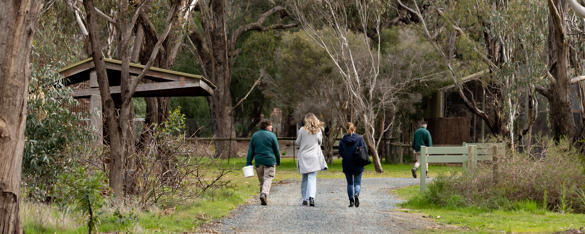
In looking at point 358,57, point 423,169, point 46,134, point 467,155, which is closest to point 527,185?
point 467,155

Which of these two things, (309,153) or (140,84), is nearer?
(309,153)

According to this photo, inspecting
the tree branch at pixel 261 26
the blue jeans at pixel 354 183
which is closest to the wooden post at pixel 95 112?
the blue jeans at pixel 354 183

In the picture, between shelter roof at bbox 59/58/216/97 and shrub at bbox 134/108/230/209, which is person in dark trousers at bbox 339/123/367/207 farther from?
shelter roof at bbox 59/58/216/97

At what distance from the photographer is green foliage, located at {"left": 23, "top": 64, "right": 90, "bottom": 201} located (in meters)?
12.4

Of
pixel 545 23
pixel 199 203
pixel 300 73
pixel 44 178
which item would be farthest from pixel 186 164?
pixel 300 73

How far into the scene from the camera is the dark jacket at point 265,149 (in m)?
14.8

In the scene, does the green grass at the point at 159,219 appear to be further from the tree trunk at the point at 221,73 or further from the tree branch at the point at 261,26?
the tree branch at the point at 261,26

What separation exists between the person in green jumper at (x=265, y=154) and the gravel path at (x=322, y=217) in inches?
18.6

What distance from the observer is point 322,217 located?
12602 mm

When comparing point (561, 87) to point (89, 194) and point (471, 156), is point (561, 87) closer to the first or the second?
point (471, 156)

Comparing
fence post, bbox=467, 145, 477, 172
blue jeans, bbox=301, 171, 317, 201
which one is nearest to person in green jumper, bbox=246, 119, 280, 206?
blue jeans, bbox=301, 171, 317, 201

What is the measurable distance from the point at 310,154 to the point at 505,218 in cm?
A: 398

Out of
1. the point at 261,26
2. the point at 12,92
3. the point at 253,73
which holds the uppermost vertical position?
the point at 261,26

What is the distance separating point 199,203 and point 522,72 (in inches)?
648
